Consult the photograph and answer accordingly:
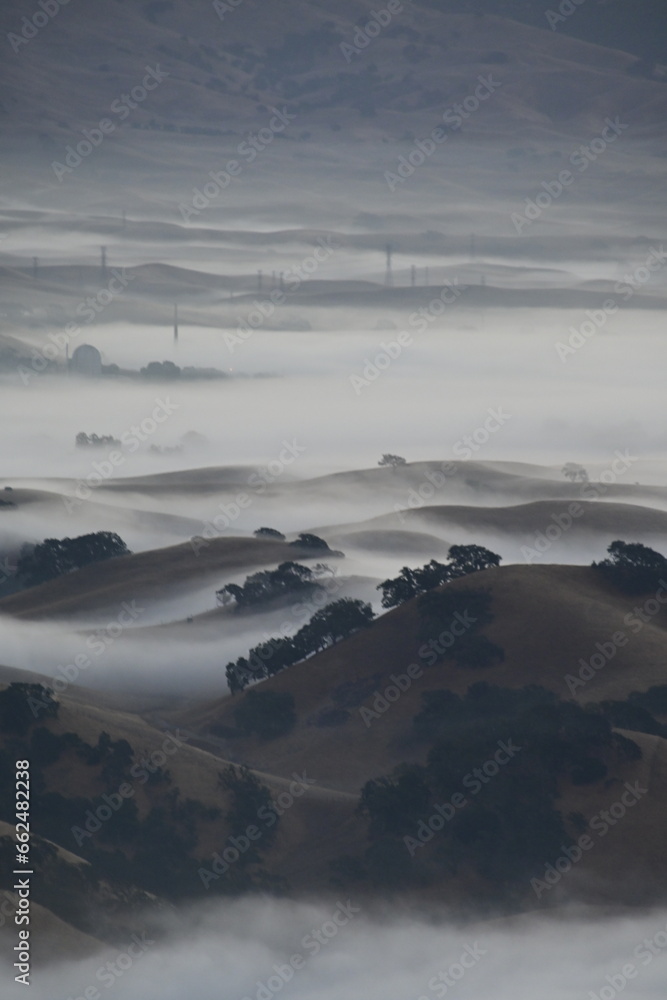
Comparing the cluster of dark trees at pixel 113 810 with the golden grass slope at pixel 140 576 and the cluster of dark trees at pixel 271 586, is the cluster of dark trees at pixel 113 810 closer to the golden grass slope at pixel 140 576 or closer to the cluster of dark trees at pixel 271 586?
the cluster of dark trees at pixel 271 586

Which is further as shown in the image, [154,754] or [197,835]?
[154,754]

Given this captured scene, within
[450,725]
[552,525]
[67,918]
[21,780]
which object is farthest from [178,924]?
[552,525]

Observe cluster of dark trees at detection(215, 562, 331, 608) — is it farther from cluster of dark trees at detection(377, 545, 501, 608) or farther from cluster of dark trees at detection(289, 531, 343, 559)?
cluster of dark trees at detection(377, 545, 501, 608)

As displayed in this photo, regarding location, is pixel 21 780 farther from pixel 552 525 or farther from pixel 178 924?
pixel 552 525

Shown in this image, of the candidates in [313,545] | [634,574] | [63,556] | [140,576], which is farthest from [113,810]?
[313,545]

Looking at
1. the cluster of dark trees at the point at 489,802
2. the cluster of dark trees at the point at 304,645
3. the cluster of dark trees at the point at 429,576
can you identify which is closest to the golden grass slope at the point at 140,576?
the cluster of dark trees at the point at 429,576

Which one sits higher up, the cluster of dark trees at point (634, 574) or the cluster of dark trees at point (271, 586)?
the cluster of dark trees at point (634, 574)
